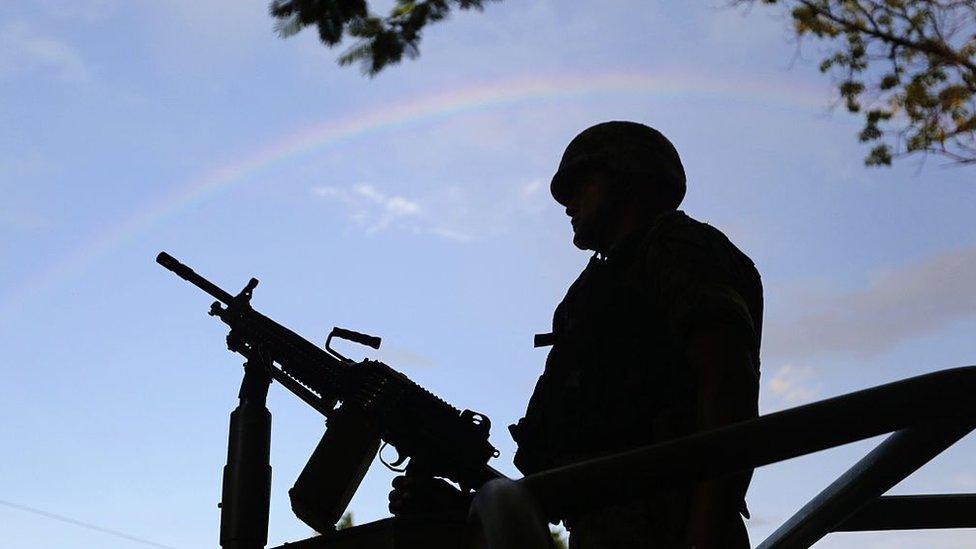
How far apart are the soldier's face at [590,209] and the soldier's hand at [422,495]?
0.69 meters

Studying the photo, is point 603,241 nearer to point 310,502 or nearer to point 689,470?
point 689,470

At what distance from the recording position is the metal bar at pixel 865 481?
126 centimetres

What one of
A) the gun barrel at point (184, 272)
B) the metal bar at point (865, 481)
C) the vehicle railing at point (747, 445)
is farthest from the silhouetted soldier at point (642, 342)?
the gun barrel at point (184, 272)

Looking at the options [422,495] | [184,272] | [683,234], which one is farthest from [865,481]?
[184,272]

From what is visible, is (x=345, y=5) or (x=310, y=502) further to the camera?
(x=310, y=502)

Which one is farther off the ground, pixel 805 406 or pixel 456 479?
pixel 456 479

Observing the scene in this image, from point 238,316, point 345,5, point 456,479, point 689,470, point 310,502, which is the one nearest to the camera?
point 689,470

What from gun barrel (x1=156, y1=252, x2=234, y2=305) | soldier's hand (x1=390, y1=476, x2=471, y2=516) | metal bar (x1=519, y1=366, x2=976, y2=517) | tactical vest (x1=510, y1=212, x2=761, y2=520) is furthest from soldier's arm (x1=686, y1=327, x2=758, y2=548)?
gun barrel (x1=156, y1=252, x2=234, y2=305)

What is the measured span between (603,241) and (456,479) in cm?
199

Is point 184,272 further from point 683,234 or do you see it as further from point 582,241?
point 683,234

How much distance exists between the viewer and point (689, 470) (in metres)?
0.87

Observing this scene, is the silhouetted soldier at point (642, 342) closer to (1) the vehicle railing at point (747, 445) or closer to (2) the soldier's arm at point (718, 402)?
(2) the soldier's arm at point (718, 402)

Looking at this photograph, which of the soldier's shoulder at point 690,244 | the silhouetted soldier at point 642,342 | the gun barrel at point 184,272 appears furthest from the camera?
the gun barrel at point 184,272

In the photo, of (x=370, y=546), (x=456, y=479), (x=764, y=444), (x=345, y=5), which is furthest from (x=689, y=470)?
(x=456, y=479)
